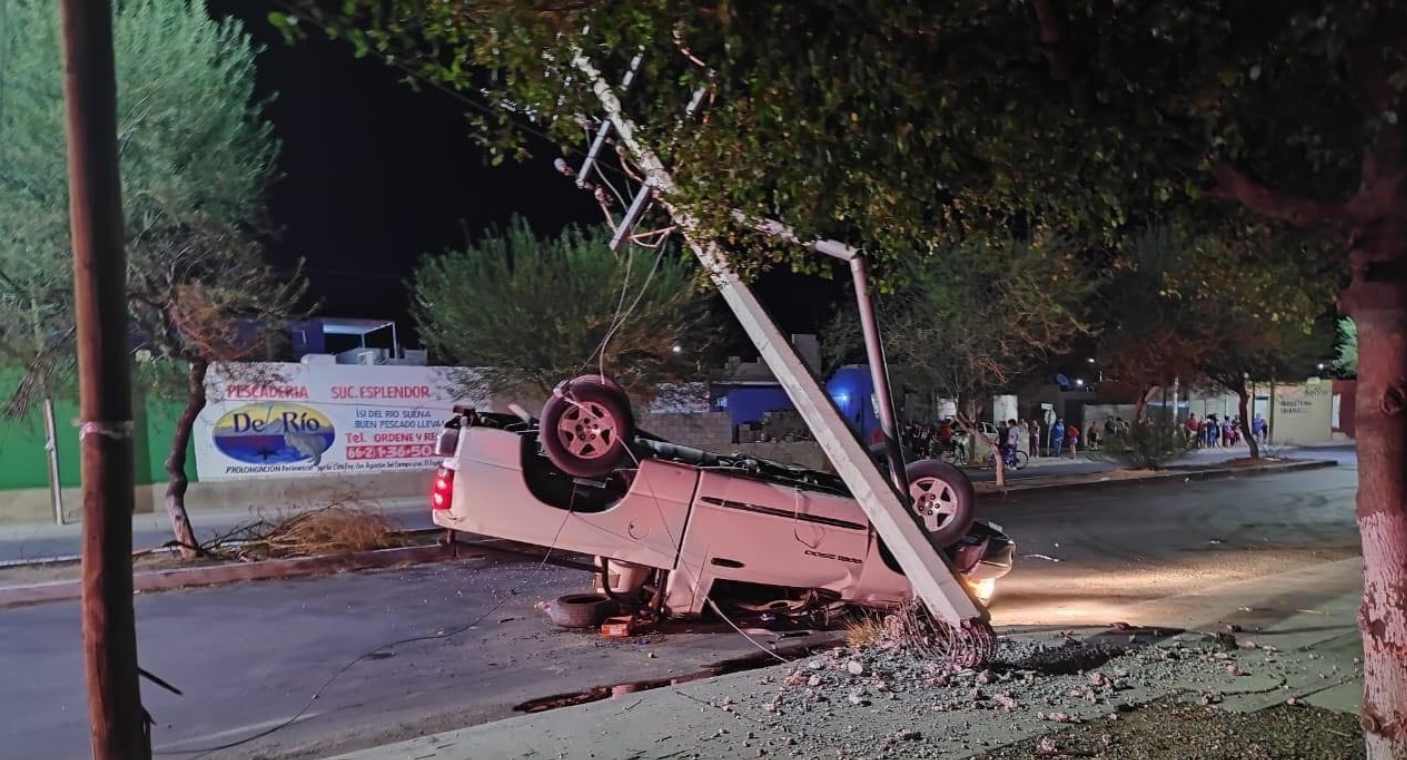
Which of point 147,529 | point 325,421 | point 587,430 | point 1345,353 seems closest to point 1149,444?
point 325,421

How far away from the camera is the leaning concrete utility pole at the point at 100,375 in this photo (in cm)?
335

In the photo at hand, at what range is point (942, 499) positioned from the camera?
8281 mm

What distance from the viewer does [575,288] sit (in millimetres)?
17406

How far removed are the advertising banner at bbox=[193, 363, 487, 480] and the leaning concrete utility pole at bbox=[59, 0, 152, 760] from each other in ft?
47.7

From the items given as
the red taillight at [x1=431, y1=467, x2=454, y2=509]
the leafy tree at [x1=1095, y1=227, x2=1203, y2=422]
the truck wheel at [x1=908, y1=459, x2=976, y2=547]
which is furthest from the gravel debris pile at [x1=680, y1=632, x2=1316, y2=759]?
the leafy tree at [x1=1095, y1=227, x2=1203, y2=422]

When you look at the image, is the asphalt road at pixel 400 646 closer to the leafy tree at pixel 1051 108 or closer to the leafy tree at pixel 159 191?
the leafy tree at pixel 159 191

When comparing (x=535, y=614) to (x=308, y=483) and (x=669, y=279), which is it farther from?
(x=308, y=483)

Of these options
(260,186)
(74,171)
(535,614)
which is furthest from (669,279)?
(74,171)

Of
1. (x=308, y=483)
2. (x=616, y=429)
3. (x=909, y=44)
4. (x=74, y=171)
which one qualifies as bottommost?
(x=308, y=483)

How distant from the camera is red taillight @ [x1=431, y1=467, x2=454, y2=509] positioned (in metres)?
7.75

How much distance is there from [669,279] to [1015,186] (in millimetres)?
12518

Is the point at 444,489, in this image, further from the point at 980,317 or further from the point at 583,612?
the point at 980,317

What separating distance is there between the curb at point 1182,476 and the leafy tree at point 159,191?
15.5 metres

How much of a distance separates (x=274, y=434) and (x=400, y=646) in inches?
479
